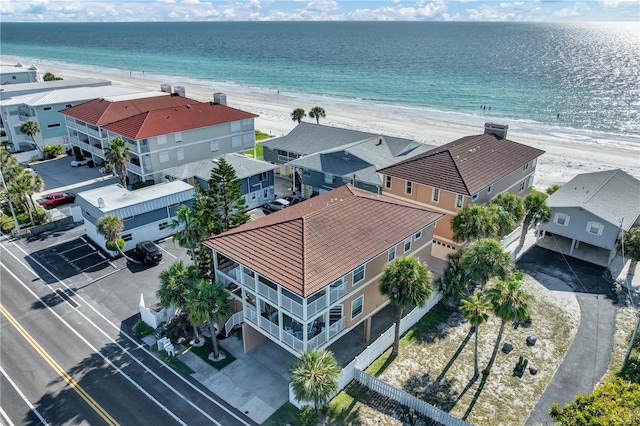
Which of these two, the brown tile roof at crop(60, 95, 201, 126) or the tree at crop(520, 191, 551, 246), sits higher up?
the brown tile roof at crop(60, 95, 201, 126)

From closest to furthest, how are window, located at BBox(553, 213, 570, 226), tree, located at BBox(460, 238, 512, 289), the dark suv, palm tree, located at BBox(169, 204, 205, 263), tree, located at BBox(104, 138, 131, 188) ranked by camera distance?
tree, located at BBox(460, 238, 512, 289) → palm tree, located at BBox(169, 204, 205, 263) → the dark suv → window, located at BBox(553, 213, 570, 226) → tree, located at BBox(104, 138, 131, 188)

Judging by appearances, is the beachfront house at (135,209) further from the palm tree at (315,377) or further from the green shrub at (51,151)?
the green shrub at (51,151)

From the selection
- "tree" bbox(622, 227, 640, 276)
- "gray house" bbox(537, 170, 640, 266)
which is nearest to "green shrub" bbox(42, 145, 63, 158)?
"gray house" bbox(537, 170, 640, 266)

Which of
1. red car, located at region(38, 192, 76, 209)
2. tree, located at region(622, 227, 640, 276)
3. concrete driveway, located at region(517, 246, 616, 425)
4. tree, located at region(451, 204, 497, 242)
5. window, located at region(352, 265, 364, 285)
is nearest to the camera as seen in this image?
concrete driveway, located at region(517, 246, 616, 425)

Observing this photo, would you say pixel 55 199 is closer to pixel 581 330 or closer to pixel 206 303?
pixel 206 303

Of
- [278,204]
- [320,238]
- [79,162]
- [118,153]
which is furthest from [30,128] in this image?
[320,238]

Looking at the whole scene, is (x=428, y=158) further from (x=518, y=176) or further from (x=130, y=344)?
(x=130, y=344)

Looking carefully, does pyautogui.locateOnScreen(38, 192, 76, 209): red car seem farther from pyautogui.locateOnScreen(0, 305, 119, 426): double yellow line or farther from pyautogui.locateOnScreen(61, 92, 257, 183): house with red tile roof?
pyautogui.locateOnScreen(0, 305, 119, 426): double yellow line
